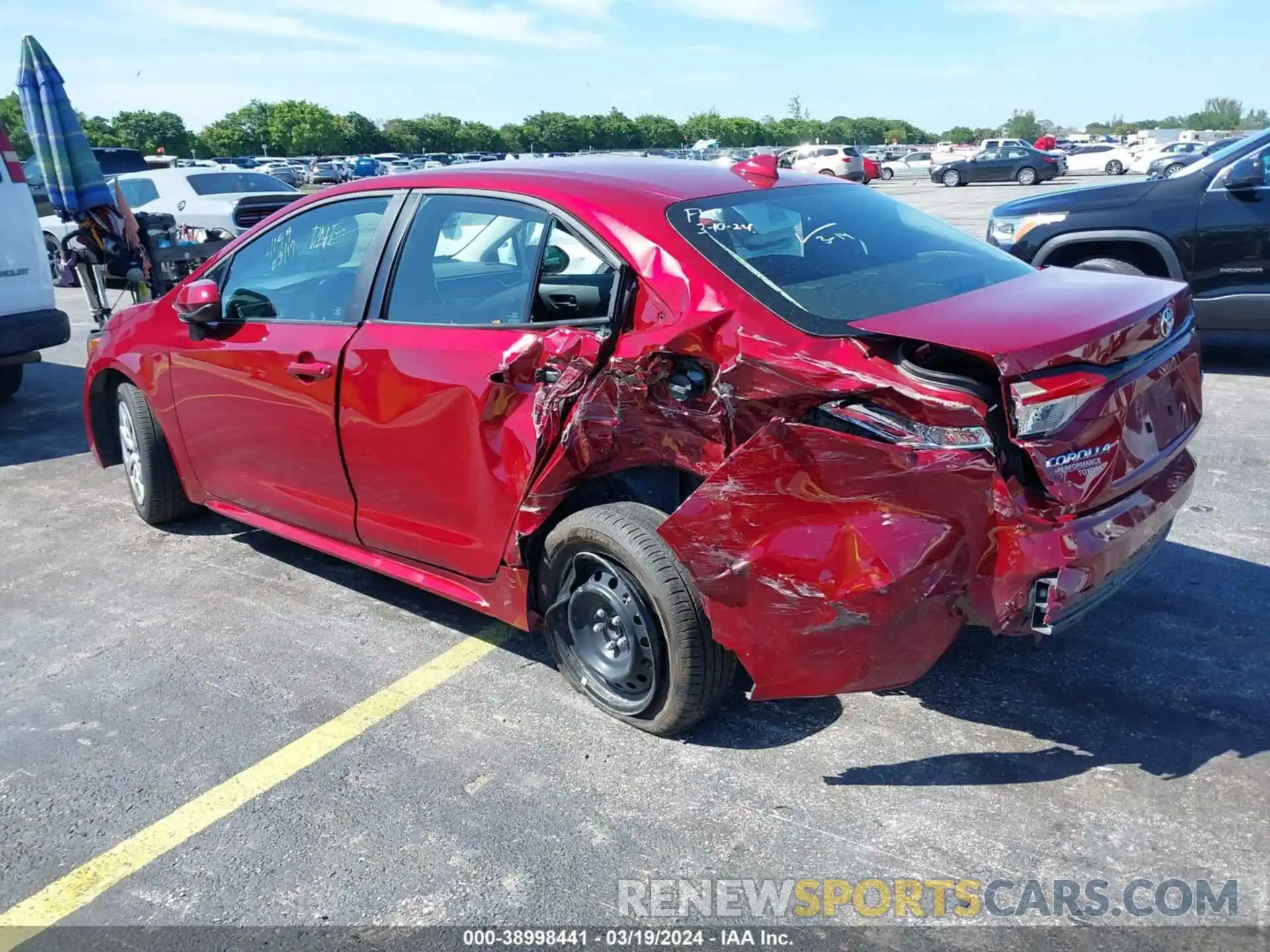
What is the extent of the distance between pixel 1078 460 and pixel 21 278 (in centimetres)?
745

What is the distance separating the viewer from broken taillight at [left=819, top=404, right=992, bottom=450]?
A: 2592 millimetres

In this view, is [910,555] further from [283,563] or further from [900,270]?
[283,563]

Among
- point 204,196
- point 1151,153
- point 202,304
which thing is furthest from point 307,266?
point 1151,153

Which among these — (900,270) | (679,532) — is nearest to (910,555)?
(679,532)

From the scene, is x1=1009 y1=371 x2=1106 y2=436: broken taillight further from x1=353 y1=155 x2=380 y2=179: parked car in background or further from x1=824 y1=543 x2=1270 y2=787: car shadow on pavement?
x1=353 y1=155 x2=380 y2=179: parked car in background

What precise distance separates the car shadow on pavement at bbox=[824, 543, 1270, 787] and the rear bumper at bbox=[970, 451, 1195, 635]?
1.72ft

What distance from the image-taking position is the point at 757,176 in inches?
149

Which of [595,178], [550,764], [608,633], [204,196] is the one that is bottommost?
[550,764]

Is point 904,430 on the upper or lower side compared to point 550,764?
upper

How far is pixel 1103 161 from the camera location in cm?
4066

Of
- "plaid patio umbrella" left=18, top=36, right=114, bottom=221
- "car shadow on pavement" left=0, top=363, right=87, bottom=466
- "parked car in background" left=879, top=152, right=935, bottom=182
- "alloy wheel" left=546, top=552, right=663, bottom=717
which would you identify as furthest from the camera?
"parked car in background" left=879, top=152, right=935, bottom=182

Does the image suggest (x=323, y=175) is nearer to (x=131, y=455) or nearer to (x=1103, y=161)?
(x=1103, y=161)

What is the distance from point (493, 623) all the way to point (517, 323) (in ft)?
4.45

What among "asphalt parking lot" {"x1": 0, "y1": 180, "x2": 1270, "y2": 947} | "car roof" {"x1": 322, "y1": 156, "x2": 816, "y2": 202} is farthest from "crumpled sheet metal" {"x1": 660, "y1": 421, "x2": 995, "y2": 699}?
"car roof" {"x1": 322, "y1": 156, "x2": 816, "y2": 202}
